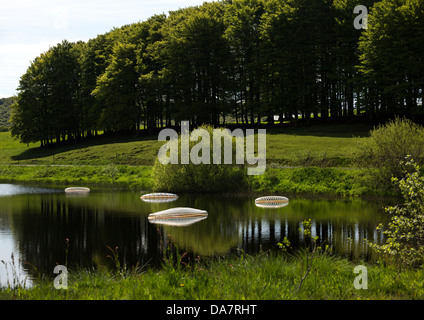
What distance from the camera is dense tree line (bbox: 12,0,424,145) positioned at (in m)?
62.8

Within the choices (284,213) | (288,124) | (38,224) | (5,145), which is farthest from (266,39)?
(5,145)

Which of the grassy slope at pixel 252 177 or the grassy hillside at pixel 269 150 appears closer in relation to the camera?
the grassy slope at pixel 252 177

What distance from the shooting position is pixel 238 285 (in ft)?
38.5

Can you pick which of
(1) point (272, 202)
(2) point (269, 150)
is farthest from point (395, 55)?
(1) point (272, 202)

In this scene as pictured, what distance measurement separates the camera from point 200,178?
45.8 m

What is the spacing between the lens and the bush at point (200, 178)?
46.0 metres

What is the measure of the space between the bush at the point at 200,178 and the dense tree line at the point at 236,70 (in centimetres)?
3044

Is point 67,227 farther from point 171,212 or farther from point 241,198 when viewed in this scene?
point 241,198

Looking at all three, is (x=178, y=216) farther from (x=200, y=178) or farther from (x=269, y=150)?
(x=269, y=150)

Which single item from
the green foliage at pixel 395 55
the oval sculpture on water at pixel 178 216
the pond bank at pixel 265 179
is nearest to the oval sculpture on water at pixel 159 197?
the pond bank at pixel 265 179

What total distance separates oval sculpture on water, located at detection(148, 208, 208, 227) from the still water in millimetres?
821

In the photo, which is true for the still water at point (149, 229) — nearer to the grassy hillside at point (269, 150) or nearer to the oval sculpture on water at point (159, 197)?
the oval sculpture on water at point (159, 197)

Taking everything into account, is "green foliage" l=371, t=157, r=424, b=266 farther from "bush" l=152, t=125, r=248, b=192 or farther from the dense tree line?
the dense tree line
